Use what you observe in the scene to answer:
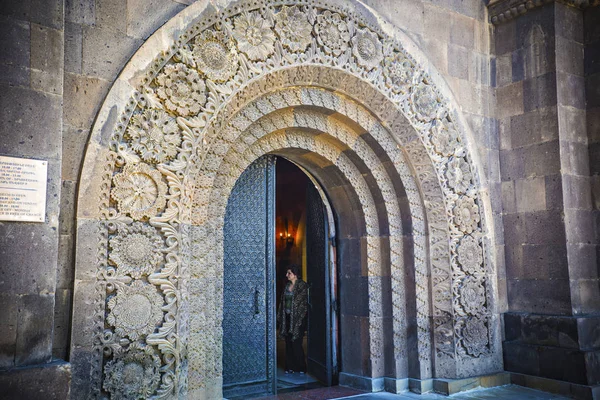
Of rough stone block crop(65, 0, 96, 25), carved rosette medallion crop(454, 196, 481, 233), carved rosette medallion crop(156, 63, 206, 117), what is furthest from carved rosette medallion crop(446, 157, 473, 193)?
rough stone block crop(65, 0, 96, 25)

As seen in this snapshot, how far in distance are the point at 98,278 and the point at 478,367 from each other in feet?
13.5

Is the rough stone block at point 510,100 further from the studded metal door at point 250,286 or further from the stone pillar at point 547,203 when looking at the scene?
the studded metal door at point 250,286

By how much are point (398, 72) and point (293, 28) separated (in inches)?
51.9

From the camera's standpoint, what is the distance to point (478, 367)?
19.8ft

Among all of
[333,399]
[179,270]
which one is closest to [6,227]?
[179,270]

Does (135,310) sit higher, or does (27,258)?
(27,258)

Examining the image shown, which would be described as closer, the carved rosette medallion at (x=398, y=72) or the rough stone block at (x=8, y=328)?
the rough stone block at (x=8, y=328)

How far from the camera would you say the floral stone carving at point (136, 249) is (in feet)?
13.6

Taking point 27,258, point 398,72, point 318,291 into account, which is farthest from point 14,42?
point 318,291

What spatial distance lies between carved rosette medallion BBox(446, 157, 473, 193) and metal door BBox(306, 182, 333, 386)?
4.95 ft

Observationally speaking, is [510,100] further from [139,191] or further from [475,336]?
[139,191]

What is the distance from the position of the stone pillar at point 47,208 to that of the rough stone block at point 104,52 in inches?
11.9

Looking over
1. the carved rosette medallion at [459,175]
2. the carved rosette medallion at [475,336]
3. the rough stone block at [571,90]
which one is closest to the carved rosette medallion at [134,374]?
the carved rosette medallion at [475,336]

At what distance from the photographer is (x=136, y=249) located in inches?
166
